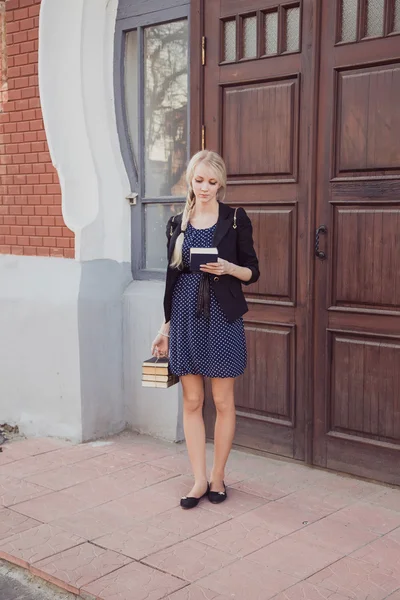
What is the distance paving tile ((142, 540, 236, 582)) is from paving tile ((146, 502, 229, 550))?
16 centimetres

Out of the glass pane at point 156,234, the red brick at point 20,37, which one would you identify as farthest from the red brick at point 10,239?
the red brick at point 20,37

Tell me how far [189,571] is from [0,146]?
3.69 meters

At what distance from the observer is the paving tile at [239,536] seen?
147 inches

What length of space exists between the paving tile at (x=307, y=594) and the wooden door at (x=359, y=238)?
130 cm

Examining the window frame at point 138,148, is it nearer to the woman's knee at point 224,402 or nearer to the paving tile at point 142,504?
the woman's knee at point 224,402

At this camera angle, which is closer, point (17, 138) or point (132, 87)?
point (132, 87)

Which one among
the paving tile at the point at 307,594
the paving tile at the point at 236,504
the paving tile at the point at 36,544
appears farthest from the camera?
the paving tile at the point at 236,504

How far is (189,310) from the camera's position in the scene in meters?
4.12

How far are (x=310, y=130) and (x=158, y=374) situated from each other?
166cm

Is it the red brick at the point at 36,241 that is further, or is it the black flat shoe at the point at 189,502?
the red brick at the point at 36,241

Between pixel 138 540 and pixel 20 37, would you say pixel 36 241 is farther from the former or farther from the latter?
pixel 138 540

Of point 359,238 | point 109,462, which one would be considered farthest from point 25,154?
point 359,238

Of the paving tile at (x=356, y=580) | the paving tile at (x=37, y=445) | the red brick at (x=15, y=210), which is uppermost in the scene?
the red brick at (x=15, y=210)

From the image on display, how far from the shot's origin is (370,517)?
4.09 meters
